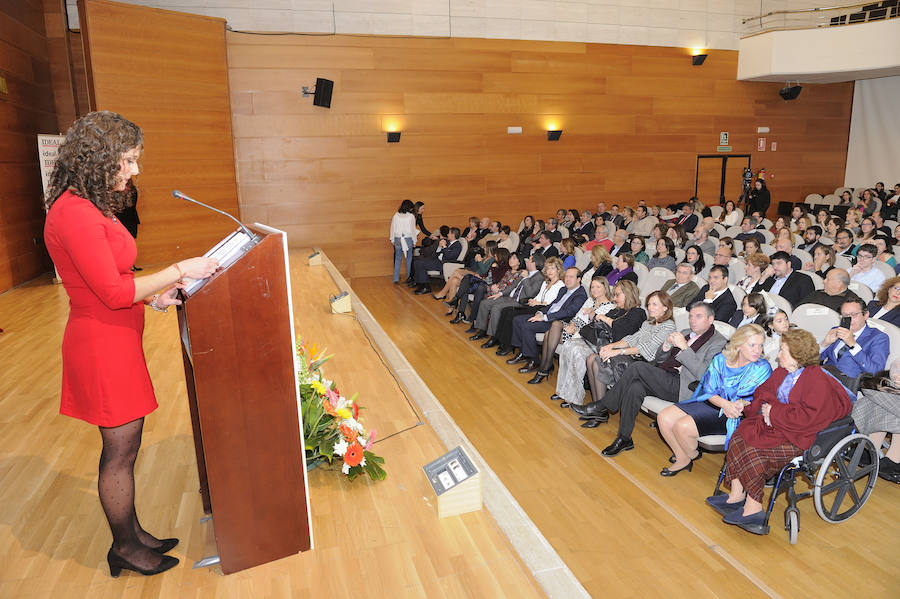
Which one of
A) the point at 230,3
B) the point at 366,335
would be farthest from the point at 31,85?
the point at 366,335

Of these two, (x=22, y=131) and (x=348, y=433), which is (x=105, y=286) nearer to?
(x=348, y=433)

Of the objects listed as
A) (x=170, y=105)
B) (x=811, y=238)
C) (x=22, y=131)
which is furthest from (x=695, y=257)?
(x=22, y=131)

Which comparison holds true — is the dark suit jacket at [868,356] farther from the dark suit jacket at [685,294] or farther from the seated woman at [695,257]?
the seated woman at [695,257]

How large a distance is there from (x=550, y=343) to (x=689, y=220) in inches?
255

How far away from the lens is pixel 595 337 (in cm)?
539

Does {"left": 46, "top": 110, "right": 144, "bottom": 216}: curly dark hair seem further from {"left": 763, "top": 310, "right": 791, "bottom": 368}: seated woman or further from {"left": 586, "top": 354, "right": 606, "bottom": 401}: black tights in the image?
{"left": 763, "top": 310, "right": 791, "bottom": 368}: seated woman

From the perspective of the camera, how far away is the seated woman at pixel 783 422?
344cm

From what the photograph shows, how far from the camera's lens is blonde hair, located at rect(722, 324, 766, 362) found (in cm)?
393

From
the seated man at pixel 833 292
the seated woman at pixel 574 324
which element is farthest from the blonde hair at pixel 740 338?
the seated man at pixel 833 292

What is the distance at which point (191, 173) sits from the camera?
996 centimetres

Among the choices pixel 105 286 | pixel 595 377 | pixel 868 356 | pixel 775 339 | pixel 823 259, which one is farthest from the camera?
pixel 823 259

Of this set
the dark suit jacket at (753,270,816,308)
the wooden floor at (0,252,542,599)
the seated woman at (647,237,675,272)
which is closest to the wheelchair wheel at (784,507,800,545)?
the wooden floor at (0,252,542,599)

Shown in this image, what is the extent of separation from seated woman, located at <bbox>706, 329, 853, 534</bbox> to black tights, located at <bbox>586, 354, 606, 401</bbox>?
1545 mm

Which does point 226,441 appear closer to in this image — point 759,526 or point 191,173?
point 759,526
